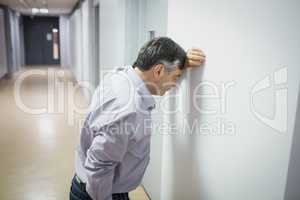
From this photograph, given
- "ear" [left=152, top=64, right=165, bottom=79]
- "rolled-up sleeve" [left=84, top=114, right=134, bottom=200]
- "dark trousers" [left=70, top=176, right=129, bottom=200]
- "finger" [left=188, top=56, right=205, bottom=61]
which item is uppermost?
"finger" [left=188, top=56, right=205, bottom=61]

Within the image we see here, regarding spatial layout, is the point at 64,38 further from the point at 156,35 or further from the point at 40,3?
the point at 156,35

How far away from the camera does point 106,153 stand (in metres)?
1.32

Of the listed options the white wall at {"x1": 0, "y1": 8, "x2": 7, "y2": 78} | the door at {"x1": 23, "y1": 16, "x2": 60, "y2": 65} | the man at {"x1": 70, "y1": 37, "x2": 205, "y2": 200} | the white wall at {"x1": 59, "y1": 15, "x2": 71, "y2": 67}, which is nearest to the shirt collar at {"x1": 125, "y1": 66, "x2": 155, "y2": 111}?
the man at {"x1": 70, "y1": 37, "x2": 205, "y2": 200}

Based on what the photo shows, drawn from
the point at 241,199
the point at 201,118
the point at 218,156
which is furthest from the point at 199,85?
the point at 241,199

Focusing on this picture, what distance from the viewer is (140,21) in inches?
119

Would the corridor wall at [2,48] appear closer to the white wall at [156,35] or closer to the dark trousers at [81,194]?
the white wall at [156,35]

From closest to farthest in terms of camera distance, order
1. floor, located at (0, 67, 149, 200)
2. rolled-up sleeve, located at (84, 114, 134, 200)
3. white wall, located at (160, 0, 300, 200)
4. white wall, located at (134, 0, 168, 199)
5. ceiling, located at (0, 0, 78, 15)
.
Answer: white wall, located at (160, 0, 300, 200)
rolled-up sleeve, located at (84, 114, 134, 200)
white wall, located at (134, 0, 168, 199)
floor, located at (0, 67, 149, 200)
ceiling, located at (0, 0, 78, 15)

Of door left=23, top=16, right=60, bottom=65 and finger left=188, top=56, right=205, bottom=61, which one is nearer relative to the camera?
finger left=188, top=56, right=205, bottom=61

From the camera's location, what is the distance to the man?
1.31 m

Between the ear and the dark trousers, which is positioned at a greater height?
the ear

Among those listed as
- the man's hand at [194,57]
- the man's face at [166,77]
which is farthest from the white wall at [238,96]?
the man's face at [166,77]

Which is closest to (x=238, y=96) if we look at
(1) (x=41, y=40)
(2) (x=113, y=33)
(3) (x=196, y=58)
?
(3) (x=196, y=58)

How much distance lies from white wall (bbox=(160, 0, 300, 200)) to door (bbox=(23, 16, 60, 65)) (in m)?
16.5

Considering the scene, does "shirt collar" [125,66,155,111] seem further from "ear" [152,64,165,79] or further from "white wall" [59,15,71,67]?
"white wall" [59,15,71,67]
